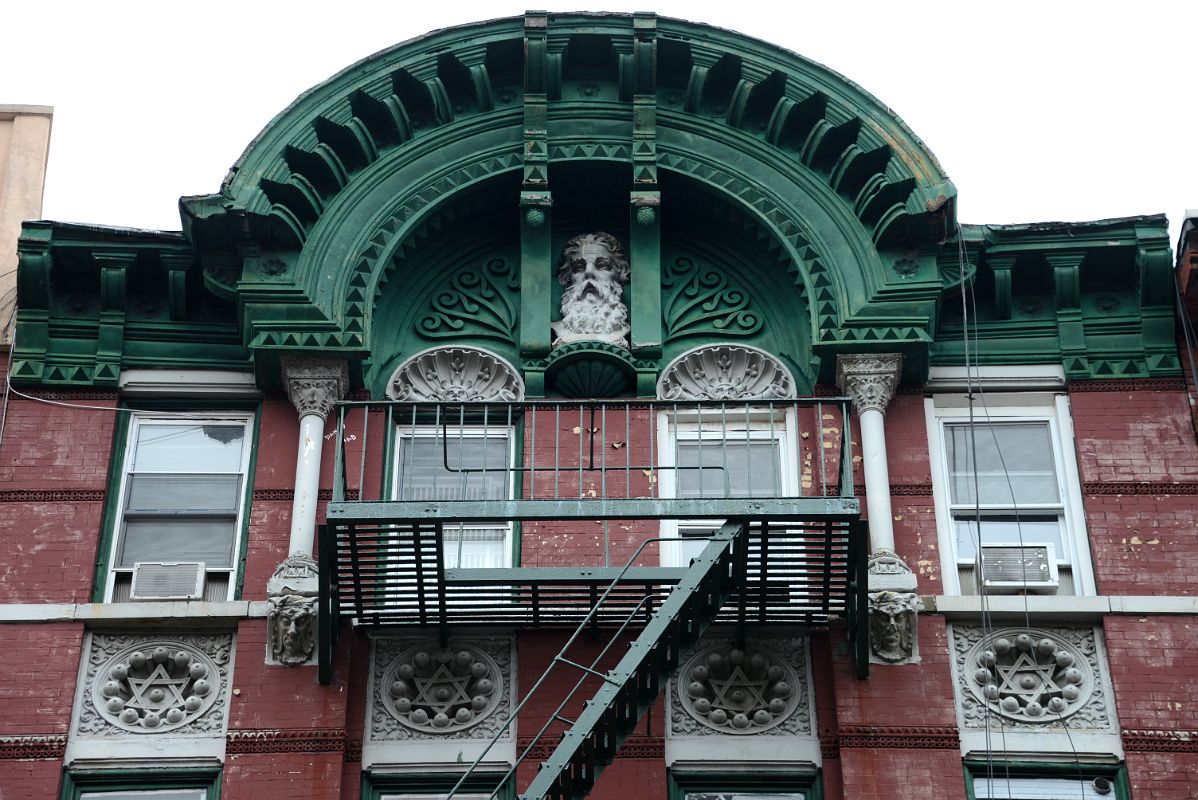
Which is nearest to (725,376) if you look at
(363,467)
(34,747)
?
(363,467)

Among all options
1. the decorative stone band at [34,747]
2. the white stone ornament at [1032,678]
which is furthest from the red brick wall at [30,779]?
the white stone ornament at [1032,678]

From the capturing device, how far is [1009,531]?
16.8 m

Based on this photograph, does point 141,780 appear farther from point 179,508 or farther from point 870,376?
point 870,376

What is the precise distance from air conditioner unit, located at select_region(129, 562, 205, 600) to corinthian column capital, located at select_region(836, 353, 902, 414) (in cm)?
544

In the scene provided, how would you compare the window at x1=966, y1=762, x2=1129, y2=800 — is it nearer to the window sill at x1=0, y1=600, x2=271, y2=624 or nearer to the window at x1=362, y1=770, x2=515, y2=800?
the window at x1=362, y1=770, x2=515, y2=800

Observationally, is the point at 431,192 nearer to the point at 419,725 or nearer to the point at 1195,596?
the point at 419,725

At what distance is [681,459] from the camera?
1719 centimetres

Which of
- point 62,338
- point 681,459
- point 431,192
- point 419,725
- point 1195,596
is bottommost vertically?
point 419,725

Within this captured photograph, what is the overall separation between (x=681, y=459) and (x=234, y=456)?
12.2ft

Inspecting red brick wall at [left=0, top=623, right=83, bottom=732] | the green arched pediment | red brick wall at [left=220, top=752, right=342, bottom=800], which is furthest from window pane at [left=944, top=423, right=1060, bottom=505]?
red brick wall at [left=0, top=623, right=83, bottom=732]

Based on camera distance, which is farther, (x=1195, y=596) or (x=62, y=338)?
(x=62, y=338)

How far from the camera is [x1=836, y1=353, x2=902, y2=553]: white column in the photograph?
1634 cm

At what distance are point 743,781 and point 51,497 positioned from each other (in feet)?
19.7

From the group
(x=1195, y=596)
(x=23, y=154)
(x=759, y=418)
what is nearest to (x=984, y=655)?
(x=1195, y=596)
